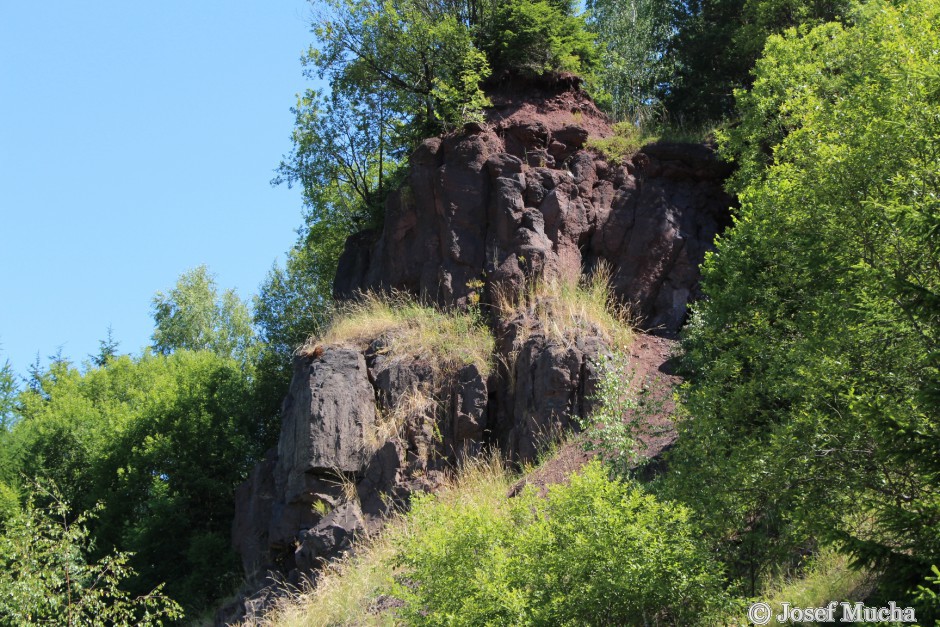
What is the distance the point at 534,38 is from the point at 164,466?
44.5 ft

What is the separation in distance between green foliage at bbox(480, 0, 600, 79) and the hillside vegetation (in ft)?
0.20

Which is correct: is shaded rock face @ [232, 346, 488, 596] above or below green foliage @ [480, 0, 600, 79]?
below

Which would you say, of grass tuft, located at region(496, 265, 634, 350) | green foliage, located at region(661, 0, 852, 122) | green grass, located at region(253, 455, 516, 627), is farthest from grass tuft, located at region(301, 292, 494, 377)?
green foliage, located at region(661, 0, 852, 122)

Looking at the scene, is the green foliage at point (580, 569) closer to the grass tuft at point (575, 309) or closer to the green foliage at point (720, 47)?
the grass tuft at point (575, 309)

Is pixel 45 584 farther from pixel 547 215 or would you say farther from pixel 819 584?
pixel 547 215

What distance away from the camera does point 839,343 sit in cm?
912

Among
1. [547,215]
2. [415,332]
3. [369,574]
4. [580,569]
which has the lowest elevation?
[369,574]

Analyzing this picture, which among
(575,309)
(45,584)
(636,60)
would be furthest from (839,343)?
(636,60)

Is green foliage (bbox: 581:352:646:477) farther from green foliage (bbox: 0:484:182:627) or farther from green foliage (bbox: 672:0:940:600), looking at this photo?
green foliage (bbox: 0:484:182:627)

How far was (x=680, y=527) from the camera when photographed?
9242mm

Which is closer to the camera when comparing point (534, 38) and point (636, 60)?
point (534, 38)

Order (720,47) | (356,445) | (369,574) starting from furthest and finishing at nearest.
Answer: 1. (720,47)
2. (356,445)
3. (369,574)

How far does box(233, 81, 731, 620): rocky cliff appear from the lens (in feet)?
53.5

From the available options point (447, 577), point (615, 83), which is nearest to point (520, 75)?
point (615, 83)
